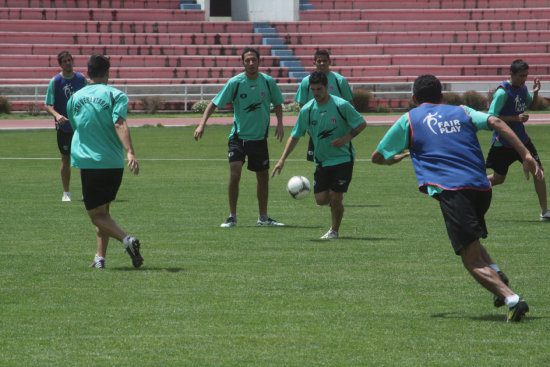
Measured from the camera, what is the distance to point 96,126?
852cm

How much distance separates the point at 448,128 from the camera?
6652 millimetres

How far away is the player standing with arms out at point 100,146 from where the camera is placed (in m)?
8.48

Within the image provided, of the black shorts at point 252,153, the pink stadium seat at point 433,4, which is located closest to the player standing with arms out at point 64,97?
the black shorts at point 252,153

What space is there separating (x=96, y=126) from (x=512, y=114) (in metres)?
5.76

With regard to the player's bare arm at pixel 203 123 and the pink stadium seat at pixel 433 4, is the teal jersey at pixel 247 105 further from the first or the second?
the pink stadium seat at pixel 433 4

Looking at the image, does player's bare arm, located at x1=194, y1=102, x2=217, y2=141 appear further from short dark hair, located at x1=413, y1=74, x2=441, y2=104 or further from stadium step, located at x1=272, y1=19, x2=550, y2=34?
stadium step, located at x1=272, y1=19, x2=550, y2=34

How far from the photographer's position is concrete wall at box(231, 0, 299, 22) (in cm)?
4803

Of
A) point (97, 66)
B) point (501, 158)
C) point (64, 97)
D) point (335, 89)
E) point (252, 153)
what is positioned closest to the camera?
point (97, 66)

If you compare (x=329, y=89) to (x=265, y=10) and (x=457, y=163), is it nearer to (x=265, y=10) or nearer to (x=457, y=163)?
(x=457, y=163)

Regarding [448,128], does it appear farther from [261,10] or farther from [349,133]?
[261,10]

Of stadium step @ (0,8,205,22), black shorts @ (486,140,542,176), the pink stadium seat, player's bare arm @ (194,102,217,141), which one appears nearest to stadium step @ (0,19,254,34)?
stadium step @ (0,8,205,22)

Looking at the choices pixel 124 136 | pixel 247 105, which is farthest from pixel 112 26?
pixel 124 136

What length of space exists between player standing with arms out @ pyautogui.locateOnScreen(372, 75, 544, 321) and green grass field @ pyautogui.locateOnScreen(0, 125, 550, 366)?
0.37 meters

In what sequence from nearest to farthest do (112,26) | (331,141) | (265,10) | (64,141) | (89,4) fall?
(331,141) < (64,141) < (112,26) < (89,4) < (265,10)
